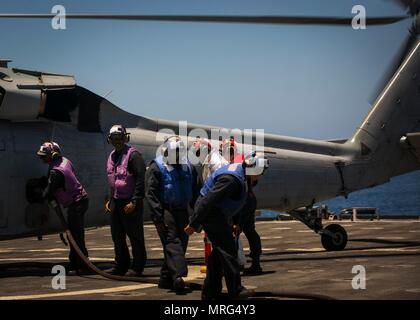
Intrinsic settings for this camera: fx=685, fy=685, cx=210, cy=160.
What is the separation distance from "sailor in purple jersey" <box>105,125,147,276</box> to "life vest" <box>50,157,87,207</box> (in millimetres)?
853

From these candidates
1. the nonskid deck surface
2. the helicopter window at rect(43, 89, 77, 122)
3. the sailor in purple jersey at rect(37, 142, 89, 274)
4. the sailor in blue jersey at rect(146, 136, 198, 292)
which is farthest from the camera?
the helicopter window at rect(43, 89, 77, 122)

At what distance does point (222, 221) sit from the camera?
28.8ft

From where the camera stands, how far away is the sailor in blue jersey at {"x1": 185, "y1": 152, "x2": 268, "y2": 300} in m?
8.61

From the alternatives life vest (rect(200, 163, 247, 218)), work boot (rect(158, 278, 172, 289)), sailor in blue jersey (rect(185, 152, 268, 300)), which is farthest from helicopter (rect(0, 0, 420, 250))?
work boot (rect(158, 278, 172, 289))

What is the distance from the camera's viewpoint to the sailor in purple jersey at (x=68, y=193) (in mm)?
12359

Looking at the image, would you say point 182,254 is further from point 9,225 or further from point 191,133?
point 191,133

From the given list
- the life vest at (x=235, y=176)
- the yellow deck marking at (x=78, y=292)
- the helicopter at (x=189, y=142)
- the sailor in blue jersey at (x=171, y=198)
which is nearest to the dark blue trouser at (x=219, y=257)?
the life vest at (x=235, y=176)

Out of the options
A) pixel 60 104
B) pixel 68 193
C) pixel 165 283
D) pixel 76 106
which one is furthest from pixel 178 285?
pixel 76 106

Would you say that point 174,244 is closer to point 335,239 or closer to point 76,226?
point 76,226

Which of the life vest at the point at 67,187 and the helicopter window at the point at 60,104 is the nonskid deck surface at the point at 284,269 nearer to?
the life vest at the point at 67,187

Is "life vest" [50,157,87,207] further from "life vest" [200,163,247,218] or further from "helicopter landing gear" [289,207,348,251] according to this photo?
"helicopter landing gear" [289,207,348,251]
